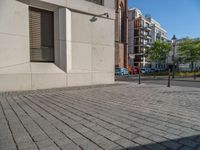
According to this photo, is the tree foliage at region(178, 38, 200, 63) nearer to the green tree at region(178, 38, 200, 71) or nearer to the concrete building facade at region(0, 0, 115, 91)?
the green tree at region(178, 38, 200, 71)

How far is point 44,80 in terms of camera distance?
391 inches

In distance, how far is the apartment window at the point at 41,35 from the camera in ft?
32.5

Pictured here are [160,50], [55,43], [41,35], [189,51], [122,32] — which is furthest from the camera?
[122,32]

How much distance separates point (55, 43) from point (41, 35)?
0.89 meters

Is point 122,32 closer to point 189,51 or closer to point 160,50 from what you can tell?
point 160,50

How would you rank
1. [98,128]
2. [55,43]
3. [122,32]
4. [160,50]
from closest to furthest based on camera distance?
[98,128], [55,43], [160,50], [122,32]

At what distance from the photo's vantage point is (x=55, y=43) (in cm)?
1076

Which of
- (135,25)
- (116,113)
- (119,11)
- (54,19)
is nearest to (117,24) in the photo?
(119,11)

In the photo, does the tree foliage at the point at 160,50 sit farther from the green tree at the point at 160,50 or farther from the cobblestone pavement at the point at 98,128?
the cobblestone pavement at the point at 98,128

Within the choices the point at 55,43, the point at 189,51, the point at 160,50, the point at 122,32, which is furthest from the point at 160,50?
Result: the point at 55,43

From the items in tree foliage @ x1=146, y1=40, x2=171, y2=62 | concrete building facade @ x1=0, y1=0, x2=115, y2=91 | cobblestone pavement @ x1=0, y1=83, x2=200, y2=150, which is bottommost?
cobblestone pavement @ x1=0, y1=83, x2=200, y2=150

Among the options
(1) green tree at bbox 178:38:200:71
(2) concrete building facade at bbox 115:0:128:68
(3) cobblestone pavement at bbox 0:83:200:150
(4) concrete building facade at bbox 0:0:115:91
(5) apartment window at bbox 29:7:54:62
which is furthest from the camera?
(2) concrete building facade at bbox 115:0:128:68

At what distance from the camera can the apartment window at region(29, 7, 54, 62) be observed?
390 inches

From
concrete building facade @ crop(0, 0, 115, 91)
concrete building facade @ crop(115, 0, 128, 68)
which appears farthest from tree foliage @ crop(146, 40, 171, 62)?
concrete building facade @ crop(0, 0, 115, 91)
